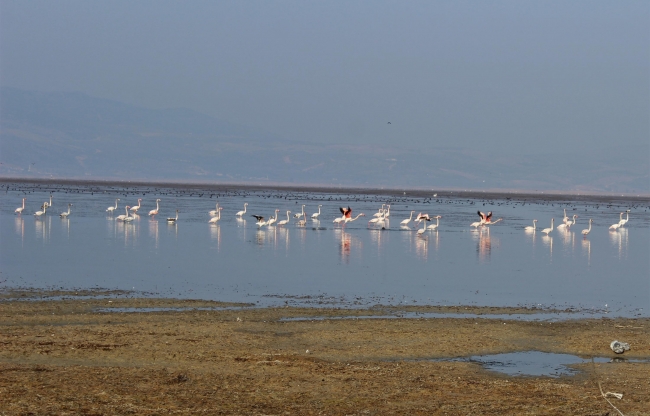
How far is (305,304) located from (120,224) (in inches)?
834

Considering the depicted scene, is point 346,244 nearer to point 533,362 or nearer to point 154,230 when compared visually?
point 154,230

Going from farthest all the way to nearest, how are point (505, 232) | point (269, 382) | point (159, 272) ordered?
point (505, 232)
point (159, 272)
point (269, 382)

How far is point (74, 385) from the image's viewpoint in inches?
373

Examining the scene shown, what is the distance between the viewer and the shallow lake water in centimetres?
1798

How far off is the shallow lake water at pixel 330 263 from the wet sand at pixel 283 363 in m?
2.44

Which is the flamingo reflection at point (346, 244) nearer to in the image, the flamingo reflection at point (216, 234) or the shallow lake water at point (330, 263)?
the shallow lake water at point (330, 263)

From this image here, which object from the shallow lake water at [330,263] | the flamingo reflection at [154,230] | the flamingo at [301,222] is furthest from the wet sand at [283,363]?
the flamingo at [301,222]

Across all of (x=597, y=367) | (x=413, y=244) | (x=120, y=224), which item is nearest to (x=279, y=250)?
(x=413, y=244)

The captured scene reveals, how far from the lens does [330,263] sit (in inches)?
941

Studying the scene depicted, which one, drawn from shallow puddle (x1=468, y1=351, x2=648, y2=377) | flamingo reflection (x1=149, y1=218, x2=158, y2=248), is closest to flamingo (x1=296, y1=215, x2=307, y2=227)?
flamingo reflection (x1=149, y1=218, x2=158, y2=248)

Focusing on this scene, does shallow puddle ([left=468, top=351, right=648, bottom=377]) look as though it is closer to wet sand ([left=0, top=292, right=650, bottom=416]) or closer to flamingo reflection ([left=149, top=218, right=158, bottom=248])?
wet sand ([left=0, top=292, right=650, bottom=416])

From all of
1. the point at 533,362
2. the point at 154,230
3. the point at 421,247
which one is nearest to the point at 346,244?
the point at 421,247

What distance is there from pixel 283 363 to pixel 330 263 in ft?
42.3

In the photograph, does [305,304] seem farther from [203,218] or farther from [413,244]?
[203,218]
